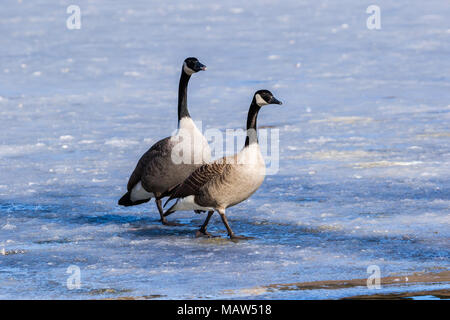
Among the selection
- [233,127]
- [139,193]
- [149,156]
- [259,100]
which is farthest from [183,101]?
[233,127]

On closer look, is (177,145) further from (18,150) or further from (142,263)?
(18,150)

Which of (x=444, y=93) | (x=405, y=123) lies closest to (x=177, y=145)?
(x=405, y=123)

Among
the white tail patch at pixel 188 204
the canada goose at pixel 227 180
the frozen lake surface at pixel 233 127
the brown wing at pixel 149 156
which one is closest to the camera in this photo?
the frozen lake surface at pixel 233 127

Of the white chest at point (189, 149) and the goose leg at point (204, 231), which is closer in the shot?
the goose leg at point (204, 231)

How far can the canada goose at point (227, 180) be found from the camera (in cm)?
803

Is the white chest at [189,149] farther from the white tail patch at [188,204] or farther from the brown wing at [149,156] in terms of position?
the white tail patch at [188,204]

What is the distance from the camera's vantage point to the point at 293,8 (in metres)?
29.8

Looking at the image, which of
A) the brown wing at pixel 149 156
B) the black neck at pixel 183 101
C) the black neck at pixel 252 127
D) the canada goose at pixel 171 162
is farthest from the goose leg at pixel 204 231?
the black neck at pixel 183 101

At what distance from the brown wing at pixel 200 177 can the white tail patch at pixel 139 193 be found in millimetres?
982

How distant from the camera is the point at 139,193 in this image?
9375 millimetres

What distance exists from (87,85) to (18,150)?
19.9 ft

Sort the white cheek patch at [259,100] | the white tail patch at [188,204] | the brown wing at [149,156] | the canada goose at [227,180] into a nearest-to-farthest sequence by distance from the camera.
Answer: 1. the canada goose at [227,180]
2. the white tail patch at [188,204]
3. the white cheek patch at [259,100]
4. the brown wing at [149,156]

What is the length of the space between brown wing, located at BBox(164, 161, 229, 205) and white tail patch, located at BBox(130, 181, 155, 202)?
98cm

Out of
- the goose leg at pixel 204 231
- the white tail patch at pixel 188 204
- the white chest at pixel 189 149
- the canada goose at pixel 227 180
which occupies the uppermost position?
the white chest at pixel 189 149
